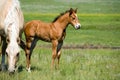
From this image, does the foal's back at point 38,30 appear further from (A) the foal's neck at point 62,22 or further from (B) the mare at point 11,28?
(B) the mare at point 11,28

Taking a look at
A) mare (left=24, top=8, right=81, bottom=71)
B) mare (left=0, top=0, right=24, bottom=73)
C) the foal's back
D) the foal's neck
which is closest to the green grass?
mare (left=0, top=0, right=24, bottom=73)

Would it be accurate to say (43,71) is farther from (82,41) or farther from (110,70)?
(82,41)

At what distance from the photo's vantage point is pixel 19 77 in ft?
41.4

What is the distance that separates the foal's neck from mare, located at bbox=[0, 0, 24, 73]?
78.7 inches

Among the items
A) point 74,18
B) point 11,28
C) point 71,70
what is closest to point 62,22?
point 74,18

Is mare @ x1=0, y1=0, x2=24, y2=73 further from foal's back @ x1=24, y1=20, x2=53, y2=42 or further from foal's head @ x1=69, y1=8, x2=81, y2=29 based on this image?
foal's head @ x1=69, y1=8, x2=81, y2=29

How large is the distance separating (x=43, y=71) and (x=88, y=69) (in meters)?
1.70

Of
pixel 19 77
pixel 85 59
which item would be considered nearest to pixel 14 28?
pixel 19 77

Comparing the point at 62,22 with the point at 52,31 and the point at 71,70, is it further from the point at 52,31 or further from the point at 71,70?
the point at 71,70

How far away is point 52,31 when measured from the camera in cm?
1589

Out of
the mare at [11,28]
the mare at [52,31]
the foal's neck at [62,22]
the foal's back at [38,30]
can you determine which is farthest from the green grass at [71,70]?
the foal's neck at [62,22]

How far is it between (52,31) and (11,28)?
9.70 ft

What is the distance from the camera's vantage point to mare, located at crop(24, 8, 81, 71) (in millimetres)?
15719

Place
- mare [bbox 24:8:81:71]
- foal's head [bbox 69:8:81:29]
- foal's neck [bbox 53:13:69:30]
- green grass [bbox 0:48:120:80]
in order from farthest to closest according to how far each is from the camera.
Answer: foal's neck [bbox 53:13:69:30], foal's head [bbox 69:8:81:29], mare [bbox 24:8:81:71], green grass [bbox 0:48:120:80]
